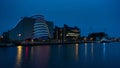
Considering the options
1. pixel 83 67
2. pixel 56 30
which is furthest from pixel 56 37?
pixel 83 67

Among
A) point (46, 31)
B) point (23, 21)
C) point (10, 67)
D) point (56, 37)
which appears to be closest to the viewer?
point (10, 67)

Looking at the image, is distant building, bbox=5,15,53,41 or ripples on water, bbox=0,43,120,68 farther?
distant building, bbox=5,15,53,41

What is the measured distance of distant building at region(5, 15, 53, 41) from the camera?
13500 centimetres

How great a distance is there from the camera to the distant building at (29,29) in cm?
13500

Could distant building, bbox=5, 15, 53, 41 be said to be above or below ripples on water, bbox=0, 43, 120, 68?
above

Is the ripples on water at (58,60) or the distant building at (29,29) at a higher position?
the distant building at (29,29)

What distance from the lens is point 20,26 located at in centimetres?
13488

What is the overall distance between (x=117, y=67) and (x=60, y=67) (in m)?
4.45

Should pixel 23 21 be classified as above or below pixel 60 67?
above

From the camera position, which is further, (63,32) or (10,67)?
(63,32)

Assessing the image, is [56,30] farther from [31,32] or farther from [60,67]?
[60,67]

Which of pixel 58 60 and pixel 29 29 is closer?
pixel 58 60

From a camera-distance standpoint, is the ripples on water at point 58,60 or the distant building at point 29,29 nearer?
the ripples on water at point 58,60

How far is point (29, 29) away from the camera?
138 m
